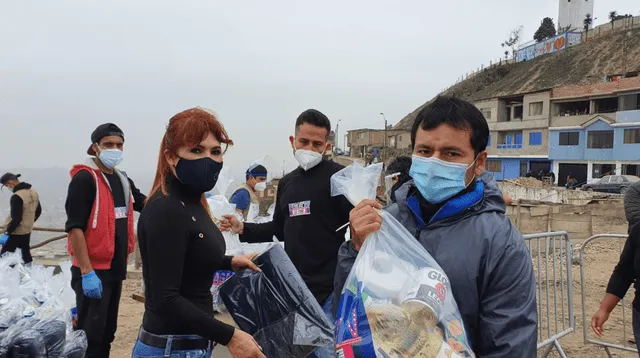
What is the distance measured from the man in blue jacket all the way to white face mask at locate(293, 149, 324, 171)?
1344 millimetres

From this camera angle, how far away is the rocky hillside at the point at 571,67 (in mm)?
51281

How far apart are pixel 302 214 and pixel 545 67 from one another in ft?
225

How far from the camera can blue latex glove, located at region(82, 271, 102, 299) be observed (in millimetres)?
2984

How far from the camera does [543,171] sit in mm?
37625

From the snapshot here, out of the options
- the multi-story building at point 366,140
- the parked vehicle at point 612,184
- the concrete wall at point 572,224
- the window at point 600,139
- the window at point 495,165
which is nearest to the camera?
the concrete wall at point 572,224

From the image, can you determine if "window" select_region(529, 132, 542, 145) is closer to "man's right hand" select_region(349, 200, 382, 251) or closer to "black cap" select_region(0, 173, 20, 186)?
"black cap" select_region(0, 173, 20, 186)

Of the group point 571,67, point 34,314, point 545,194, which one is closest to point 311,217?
point 34,314

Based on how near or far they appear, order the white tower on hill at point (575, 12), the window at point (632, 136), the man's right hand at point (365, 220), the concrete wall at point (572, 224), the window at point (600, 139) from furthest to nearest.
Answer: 1. the white tower on hill at point (575, 12)
2. the window at point (600, 139)
3. the window at point (632, 136)
4. the concrete wall at point (572, 224)
5. the man's right hand at point (365, 220)

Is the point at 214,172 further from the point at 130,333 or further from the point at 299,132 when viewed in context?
the point at 130,333

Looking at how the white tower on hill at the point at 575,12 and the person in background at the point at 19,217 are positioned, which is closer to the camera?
the person in background at the point at 19,217

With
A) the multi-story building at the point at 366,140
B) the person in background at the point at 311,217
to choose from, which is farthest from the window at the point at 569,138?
the person in background at the point at 311,217

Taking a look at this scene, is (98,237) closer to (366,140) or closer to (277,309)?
(277,309)

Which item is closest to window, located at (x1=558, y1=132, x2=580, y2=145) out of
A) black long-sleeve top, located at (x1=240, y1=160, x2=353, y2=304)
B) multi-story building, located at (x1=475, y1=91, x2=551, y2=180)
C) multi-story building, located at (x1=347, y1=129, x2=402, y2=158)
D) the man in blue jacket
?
multi-story building, located at (x1=475, y1=91, x2=551, y2=180)

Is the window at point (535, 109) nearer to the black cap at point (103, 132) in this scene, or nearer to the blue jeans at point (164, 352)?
the black cap at point (103, 132)
